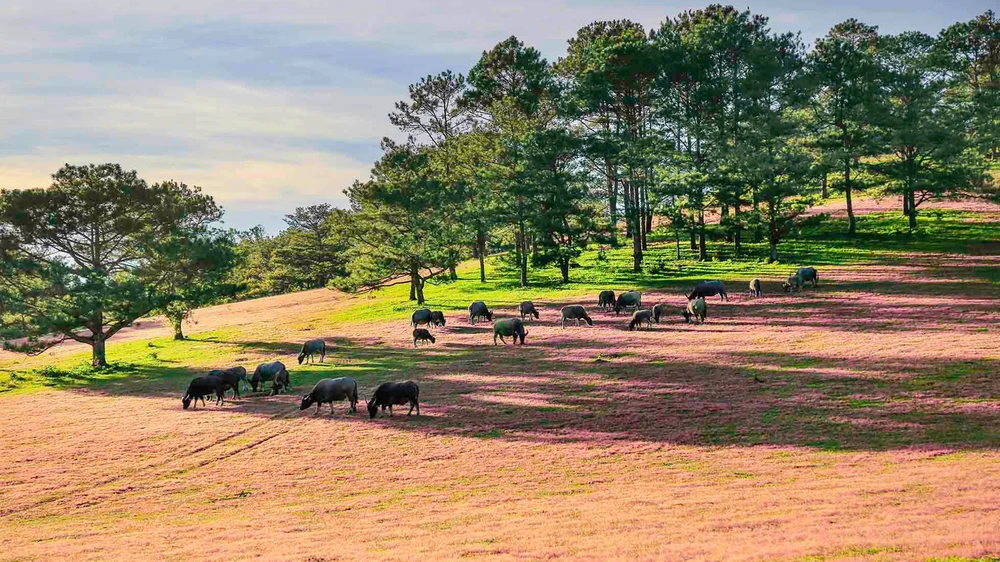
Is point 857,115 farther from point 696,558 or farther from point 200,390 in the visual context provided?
point 696,558

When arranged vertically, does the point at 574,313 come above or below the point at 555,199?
below

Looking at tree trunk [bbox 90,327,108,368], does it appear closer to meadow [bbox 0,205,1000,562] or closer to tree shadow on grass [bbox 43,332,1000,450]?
meadow [bbox 0,205,1000,562]

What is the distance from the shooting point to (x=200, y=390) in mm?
34312

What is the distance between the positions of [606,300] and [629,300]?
2.77m

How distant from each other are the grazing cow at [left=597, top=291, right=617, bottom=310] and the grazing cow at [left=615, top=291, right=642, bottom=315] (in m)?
1.75

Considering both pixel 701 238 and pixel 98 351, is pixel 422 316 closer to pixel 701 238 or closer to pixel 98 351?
pixel 98 351

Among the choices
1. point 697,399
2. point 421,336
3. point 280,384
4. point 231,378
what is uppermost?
point 421,336

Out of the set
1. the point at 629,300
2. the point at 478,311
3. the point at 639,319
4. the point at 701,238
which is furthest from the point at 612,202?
the point at 639,319

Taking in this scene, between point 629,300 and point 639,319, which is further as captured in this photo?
point 629,300

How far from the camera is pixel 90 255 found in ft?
177

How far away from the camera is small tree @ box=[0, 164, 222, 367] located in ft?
161

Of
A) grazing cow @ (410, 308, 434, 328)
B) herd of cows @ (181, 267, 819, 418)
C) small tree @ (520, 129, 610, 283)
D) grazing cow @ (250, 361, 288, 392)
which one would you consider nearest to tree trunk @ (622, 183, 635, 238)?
small tree @ (520, 129, 610, 283)

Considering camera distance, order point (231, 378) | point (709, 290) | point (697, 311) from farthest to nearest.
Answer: point (709, 290), point (697, 311), point (231, 378)

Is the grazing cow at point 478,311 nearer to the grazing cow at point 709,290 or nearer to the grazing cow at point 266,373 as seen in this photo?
the grazing cow at point 709,290
